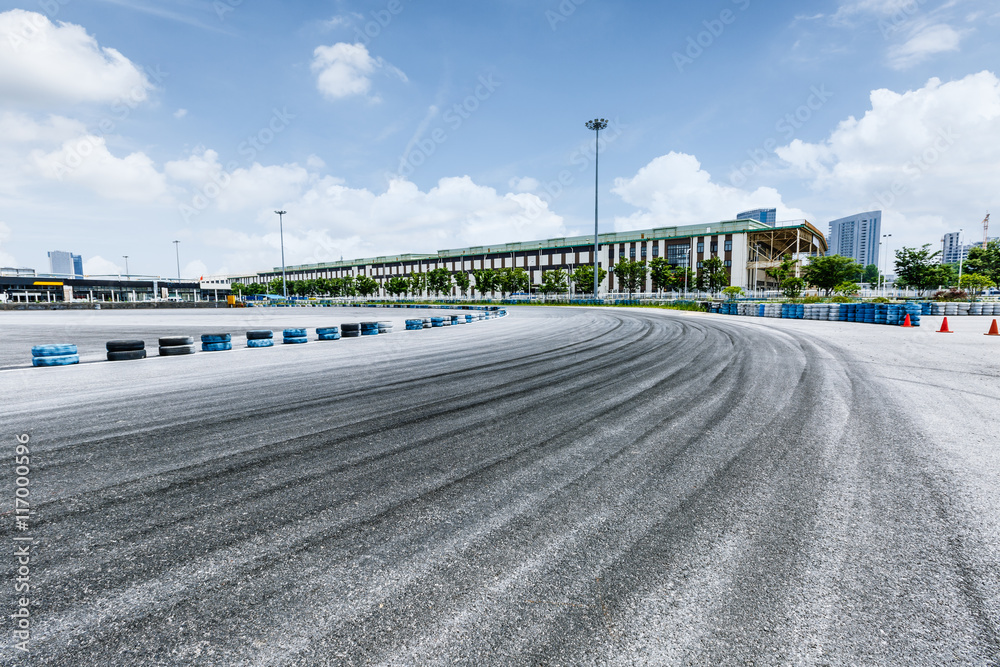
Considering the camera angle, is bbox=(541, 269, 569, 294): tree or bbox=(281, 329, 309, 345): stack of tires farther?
bbox=(541, 269, 569, 294): tree

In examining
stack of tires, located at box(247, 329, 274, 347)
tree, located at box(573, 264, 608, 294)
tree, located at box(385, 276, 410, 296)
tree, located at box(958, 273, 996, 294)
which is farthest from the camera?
tree, located at box(385, 276, 410, 296)

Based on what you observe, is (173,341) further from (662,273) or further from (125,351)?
(662,273)

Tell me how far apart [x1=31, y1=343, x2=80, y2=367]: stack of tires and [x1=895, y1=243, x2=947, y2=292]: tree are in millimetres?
71000

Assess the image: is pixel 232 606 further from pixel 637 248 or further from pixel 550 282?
pixel 637 248

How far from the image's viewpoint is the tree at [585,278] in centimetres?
7506

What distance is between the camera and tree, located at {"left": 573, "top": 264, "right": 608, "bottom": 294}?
246ft

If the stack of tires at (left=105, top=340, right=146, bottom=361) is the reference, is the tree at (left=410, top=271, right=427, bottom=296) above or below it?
above

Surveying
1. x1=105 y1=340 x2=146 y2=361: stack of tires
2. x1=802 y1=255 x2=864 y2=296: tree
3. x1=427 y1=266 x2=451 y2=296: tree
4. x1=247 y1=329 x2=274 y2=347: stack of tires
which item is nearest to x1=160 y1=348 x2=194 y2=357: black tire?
x1=105 y1=340 x2=146 y2=361: stack of tires

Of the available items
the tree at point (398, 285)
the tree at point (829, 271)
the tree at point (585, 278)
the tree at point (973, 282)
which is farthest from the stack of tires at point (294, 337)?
the tree at point (398, 285)

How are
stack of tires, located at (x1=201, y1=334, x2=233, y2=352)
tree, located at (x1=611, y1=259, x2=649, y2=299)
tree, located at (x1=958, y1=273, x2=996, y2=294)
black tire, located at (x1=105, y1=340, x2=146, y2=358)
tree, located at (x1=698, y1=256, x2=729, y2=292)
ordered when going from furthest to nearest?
tree, located at (x1=611, y1=259, x2=649, y2=299), tree, located at (x1=698, y1=256, x2=729, y2=292), tree, located at (x1=958, y1=273, x2=996, y2=294), stack of tires, located at (x1=201, y1=334, x2=233, y2=352), black tire, located at (x1=105, y1=340, x2=146, y2=358)

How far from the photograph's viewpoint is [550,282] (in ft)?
260

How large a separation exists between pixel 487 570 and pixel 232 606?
4.19ft

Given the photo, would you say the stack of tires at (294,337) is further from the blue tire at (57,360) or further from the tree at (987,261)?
the tree at (987,261)

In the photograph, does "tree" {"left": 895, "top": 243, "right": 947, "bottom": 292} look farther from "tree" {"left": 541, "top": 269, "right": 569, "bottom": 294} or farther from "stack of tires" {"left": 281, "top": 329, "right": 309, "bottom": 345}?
"stack of tires" {"left": 281, "top": 329, "right": 309, "bottom": 345}
